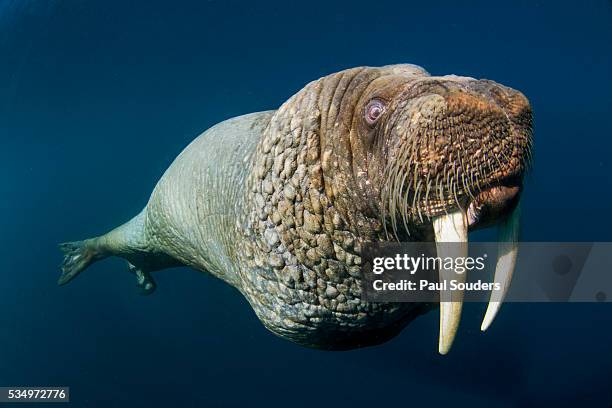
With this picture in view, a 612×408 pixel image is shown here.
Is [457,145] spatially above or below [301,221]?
above

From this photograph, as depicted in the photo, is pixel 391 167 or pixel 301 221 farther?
pixel 301 221

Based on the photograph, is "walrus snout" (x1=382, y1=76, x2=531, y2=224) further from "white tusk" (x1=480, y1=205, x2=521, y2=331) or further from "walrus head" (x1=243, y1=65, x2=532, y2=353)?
"white tusk" (x1=480, y1=205, x2=521, y2=331)

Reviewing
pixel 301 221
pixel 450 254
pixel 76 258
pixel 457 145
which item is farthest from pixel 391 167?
pixel 76 258

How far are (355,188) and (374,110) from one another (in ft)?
1.23

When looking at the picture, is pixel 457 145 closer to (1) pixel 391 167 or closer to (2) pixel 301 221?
(1) pixel 391 167

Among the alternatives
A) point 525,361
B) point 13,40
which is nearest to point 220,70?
point 13,40

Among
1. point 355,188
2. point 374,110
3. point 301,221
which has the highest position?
point 374,110

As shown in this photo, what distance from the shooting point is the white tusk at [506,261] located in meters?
2.12

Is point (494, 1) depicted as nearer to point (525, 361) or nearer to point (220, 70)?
point (220, 70)

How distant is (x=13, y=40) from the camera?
1541 centimetres

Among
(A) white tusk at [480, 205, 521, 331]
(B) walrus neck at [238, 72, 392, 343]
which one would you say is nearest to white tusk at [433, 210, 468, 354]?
(A) white tusk at [480, 205, 521, 331]

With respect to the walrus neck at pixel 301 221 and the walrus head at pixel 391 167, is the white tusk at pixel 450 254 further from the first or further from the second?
the walrus neck at pixel 301 221

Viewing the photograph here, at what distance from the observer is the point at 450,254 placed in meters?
1.95

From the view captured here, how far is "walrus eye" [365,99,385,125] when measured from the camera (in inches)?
86.7
